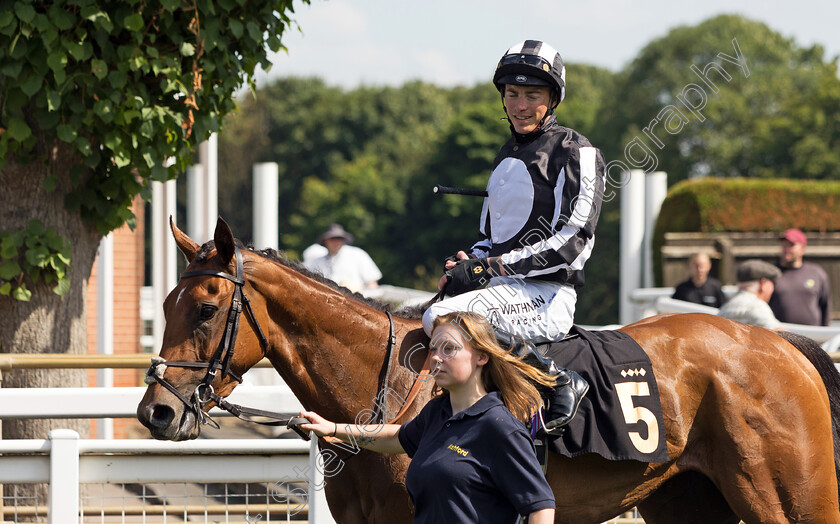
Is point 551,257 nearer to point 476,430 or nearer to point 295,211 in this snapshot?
point 476,430

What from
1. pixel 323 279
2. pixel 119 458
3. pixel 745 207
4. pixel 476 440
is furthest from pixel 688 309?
pixel 745 207

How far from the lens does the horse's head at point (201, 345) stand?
356cm

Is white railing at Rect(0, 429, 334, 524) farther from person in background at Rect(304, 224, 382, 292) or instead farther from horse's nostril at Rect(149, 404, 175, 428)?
person in background at Rect(304, 224, 382, 292)

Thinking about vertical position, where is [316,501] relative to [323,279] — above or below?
below

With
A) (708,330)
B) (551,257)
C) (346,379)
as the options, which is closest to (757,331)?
(708,330)

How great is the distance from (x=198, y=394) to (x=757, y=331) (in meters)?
2.36

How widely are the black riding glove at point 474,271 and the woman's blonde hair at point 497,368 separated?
72 cm

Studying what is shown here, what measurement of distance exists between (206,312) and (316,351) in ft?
1.50

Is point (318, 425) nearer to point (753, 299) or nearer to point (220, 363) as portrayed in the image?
point (220, 363)

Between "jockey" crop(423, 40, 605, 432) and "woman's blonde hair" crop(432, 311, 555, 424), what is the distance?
584mm

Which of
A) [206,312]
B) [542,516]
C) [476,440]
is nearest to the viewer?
[542,516]

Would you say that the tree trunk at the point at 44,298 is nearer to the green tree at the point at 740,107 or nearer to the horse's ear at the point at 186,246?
the horse's ear at the point at 186,246

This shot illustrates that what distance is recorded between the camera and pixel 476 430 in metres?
2.92

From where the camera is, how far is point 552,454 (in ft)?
12.6
